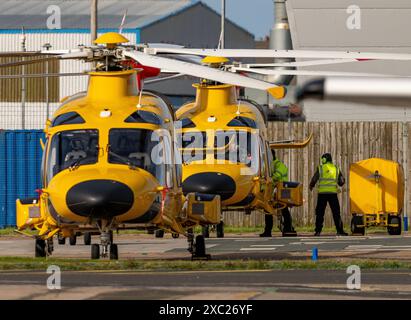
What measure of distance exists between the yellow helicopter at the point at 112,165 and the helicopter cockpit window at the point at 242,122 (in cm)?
560

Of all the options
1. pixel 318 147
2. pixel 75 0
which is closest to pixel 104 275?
pixel 318 147

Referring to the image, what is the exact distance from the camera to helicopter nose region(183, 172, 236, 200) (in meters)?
23.5

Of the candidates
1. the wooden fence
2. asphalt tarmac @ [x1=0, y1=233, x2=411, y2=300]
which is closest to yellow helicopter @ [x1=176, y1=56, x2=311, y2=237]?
asphalt tarmac @ [x1=0, y1=233, x2=411, y2=300]

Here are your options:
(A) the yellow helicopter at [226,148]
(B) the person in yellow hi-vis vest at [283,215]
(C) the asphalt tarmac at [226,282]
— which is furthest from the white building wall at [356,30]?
(C) the asphalt tarmac at [226,282]

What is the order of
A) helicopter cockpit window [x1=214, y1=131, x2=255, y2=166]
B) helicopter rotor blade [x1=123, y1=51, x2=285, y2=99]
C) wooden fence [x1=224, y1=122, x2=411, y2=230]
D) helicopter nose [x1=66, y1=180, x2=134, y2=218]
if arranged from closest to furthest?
helicopter rotor blade [x1=123, y1=51, x2=285, y2=99] → helicopter nose [x1=66, y1=180, x2=134, y2=218] → helicopter cockpit window [x1=214, y1=131, x2=255, y2=166] → wooden fence [x1=224, y1=122, x2=411, y2=230]

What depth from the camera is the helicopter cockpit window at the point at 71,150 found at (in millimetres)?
17719

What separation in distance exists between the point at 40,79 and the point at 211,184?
2891cm

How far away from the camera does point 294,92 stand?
6.25m

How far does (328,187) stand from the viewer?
29.1 metres

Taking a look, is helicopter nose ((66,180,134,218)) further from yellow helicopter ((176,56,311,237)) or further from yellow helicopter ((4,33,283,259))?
yellow helicopter ((176,56,311,237))

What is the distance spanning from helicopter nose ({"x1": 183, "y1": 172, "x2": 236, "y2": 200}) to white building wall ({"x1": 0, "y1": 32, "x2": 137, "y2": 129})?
15220 mm

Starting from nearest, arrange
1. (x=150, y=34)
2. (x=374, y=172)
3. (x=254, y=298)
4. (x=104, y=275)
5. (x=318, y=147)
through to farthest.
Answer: (x=254, y=298) → (x=104, y=275) → (x=374, y=172) → (x=318, y=147) → (x=150, y=34)
